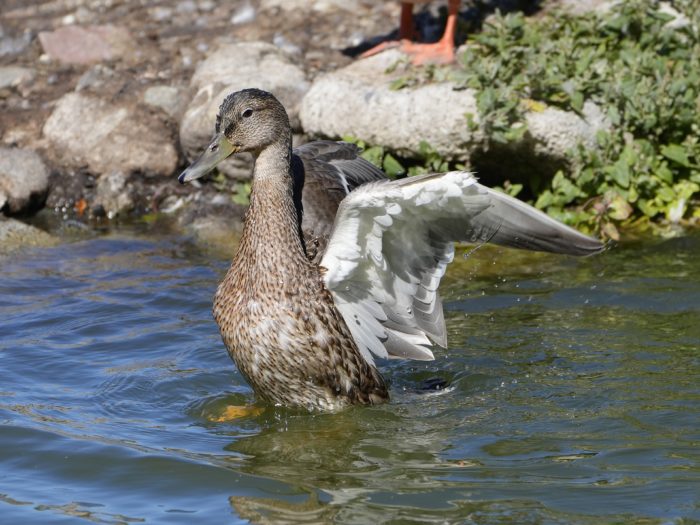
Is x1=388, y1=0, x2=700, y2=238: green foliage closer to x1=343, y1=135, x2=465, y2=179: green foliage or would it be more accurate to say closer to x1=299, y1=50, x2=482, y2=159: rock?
x1=299, y1=50, x2=482, y2=159: rock

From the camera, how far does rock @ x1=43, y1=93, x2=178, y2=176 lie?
9.02 m

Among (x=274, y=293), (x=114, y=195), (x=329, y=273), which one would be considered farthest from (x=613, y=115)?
(x=114, y=195)

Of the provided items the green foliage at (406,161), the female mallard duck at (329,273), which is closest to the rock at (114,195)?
the green foliage at (406,161)

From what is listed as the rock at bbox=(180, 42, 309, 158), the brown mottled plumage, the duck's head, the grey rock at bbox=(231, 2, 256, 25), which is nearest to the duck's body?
the brown mottled plumage

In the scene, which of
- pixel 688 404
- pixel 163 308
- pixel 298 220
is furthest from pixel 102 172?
pixel 688 404

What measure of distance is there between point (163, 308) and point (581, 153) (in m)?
2.95

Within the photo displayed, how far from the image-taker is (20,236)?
26.8ft

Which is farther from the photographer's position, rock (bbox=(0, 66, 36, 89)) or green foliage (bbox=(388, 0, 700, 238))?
rock (bbox=(0, 66, 36, 89))

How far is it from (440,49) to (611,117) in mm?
1478

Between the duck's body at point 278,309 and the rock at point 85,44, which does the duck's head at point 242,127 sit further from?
the rock at point 85,44

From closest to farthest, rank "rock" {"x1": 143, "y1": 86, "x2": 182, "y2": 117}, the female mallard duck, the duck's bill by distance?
the female mallard duck
the duck's bill
"rock" {"x1": 143, "y1": 86, "x2": 182, "y2": 117}

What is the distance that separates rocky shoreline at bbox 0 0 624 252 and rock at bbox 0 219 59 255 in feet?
0.22

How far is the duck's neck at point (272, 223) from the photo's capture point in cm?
530

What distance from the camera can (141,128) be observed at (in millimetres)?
9156
